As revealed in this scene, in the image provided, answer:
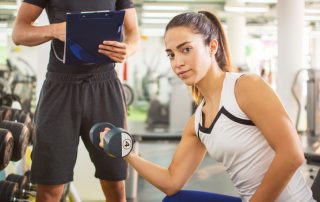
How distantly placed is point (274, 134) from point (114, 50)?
669 mm

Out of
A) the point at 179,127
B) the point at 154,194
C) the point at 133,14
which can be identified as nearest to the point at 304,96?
the point at 179,127

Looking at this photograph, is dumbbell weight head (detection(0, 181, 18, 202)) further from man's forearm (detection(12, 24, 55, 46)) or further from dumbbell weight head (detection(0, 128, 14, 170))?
man's forearm (detection(12, 24, 55, 46))

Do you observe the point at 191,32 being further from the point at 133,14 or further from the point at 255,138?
the point at 133,14

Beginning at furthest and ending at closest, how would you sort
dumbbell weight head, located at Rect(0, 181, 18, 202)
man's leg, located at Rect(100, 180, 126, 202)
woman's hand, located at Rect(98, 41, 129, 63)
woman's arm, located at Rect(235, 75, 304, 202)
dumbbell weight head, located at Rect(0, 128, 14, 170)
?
dumbbell weight head, located at Rect(0, 181, 18, 202) → dumbbell weight head, located at Rect(0, 128, 14, 170) → man's leg, located at Rect(100, 180, 126, 202) → woman's hand, located at Rect(98, 41, 129, 63) → woman's arm, located at Rect(235, 75, 304, 202)

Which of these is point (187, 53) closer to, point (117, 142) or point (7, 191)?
point (117, 142)

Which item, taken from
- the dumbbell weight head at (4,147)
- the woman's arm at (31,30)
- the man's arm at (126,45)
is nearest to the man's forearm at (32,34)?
the woman's arm at (31,30)

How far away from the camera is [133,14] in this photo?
1910 mm

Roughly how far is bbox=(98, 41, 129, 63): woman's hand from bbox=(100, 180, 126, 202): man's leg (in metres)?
0.54

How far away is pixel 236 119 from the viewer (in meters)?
1.35

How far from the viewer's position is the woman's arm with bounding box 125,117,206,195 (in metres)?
1.59

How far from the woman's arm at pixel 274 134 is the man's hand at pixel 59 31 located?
27.7 inches

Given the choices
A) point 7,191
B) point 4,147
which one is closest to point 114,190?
point 4,147

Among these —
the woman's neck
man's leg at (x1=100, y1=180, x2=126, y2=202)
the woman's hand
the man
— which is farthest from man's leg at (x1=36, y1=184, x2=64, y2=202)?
the woman's neck

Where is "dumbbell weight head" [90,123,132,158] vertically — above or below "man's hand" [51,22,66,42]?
below
